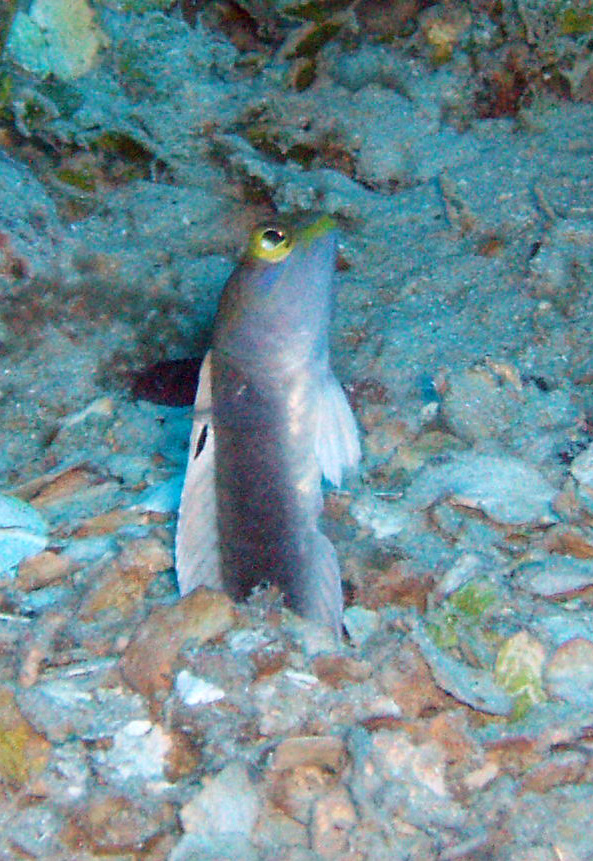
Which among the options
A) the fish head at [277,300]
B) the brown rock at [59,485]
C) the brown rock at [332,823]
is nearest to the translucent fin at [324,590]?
the brown rock at [332,823]

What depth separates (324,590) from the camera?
7.43 ft

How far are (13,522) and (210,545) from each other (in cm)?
97

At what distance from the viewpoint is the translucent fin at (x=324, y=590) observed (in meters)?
2.22

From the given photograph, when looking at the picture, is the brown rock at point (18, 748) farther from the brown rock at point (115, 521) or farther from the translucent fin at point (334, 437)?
the translucent fin at point (334, 437)

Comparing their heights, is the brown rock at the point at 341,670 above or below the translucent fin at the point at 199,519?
below

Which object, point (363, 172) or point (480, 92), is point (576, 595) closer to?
point (363, 172)

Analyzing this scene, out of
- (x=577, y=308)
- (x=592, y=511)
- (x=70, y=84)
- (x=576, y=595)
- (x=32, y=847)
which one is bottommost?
(x=32, y=847)

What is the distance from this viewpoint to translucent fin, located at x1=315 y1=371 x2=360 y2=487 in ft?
7.86

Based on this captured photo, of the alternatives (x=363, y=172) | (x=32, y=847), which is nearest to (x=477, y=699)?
(x=32, y=847)

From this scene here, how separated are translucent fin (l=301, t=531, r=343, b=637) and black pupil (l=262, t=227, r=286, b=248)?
1007 mm

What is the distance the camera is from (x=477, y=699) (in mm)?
1878

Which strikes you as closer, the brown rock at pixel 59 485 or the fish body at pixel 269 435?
the fish body at pixel 269 435

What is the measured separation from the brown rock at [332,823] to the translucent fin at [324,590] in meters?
0.53

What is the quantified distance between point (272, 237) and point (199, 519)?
3.19 feet
